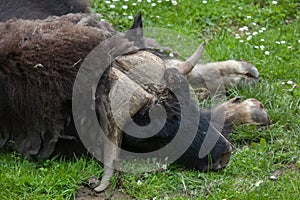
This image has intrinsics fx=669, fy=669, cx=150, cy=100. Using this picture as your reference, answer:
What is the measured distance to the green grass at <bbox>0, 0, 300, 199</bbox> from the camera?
15.0 feet

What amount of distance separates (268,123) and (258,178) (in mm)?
774

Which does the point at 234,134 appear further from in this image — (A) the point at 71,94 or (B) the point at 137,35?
(A) the point at 71,94

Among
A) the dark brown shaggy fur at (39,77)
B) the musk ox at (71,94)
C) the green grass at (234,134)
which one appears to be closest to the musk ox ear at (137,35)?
the musk ox at (71,94)

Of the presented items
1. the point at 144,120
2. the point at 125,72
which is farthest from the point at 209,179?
the point at 125,72

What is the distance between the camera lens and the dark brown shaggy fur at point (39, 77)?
182 inches

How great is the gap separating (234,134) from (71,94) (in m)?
1.46

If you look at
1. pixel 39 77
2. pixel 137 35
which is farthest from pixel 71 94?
pixel 137 35

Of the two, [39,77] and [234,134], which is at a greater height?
[39,77]

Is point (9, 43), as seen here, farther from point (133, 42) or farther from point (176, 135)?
point (176, 135)

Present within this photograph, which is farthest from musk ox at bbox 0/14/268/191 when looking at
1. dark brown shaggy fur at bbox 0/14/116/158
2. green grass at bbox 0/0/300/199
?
green grass at bbox 0/0/300/199

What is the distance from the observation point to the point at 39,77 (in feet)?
15.1

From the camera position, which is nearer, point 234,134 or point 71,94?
point 71,94

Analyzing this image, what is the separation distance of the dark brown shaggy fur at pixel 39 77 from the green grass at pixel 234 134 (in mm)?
219

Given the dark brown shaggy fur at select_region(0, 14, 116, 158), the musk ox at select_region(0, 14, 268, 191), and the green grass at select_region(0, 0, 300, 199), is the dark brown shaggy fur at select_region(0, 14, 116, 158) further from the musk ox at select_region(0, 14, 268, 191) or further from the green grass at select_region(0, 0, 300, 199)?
the green grass at select_region(0, 0, 300, 199)
